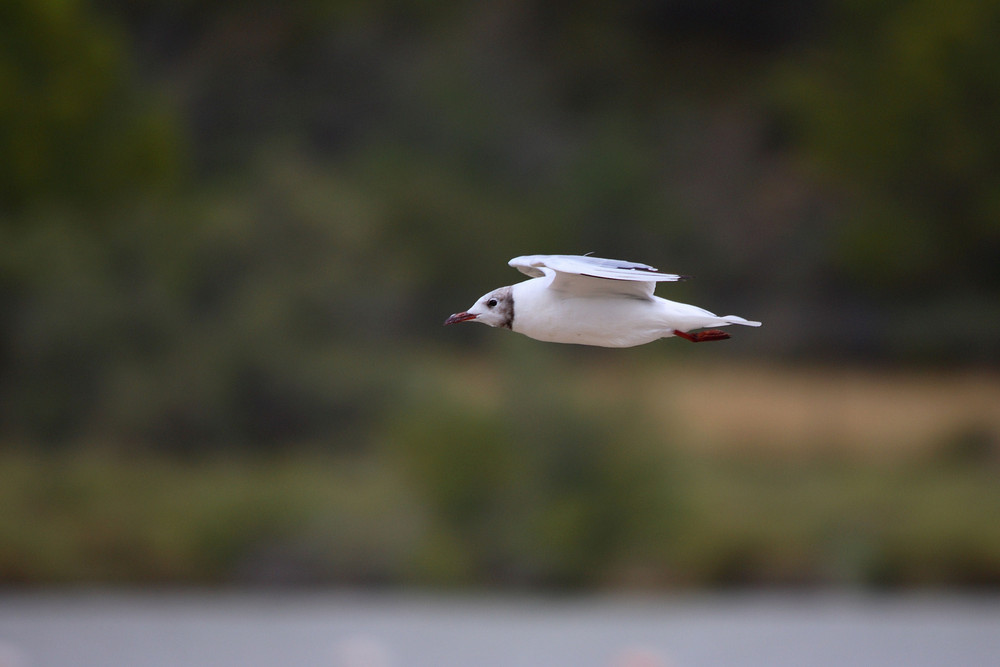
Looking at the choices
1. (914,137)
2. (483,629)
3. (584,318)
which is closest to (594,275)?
(584,318)

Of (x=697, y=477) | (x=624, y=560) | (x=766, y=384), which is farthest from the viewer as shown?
(x=766, y=384)

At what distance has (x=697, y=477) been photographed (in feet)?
36.5

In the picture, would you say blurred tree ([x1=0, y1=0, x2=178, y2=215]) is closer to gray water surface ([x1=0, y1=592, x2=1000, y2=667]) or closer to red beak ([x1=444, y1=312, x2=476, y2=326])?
gray water surface ([x1=0, y1=592, x2=1000, y2=667])

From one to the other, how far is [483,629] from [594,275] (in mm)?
9326

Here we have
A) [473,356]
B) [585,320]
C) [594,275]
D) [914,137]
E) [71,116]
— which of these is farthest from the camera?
[473,356]

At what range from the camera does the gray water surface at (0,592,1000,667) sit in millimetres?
10125

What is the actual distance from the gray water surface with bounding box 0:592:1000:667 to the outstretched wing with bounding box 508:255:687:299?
860 centimetres

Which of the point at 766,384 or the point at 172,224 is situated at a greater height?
the point at 172,224

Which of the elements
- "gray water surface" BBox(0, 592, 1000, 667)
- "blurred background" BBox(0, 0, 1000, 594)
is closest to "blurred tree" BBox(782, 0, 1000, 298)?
"blurred background" BBox(0, 0, 1000, 594)

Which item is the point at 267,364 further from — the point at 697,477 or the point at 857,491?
the point at 857,491

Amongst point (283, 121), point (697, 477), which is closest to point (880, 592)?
point (697, 477)

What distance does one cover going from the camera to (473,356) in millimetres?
12406

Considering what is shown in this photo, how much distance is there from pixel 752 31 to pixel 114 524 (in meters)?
9.17

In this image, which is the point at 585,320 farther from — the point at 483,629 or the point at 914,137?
the point at 914,137
